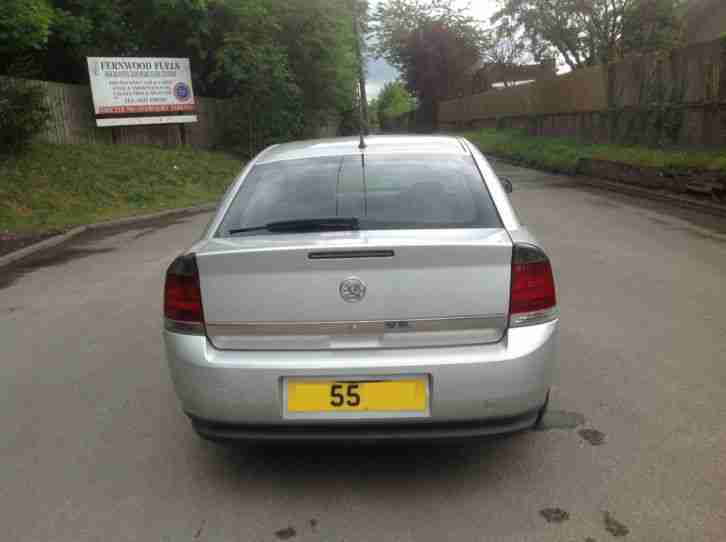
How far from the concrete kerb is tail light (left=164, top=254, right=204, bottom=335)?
700 centimetres

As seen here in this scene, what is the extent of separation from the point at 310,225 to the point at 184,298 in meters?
0.64

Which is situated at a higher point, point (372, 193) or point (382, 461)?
point (372, 193)

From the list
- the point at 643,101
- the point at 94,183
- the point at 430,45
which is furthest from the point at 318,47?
A: the point at 430,45

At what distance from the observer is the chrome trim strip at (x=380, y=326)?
298 cm

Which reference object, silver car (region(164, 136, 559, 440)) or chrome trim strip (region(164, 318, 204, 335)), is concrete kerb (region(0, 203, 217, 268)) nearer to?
chrome trim strip (region(164, 318, 204, 335))

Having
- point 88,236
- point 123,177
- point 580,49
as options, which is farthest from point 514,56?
point 88,236

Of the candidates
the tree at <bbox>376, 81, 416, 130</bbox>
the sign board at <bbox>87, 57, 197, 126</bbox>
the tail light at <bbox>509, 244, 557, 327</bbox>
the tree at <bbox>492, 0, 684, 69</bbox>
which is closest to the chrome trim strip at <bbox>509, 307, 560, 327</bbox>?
the tail light at <bbox>509, 244, 557, 327</bbox>

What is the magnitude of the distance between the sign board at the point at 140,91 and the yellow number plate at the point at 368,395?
61.0 ft

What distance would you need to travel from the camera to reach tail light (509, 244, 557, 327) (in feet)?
9.93

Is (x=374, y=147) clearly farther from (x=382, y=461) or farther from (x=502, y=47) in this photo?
(x=502, y=47)

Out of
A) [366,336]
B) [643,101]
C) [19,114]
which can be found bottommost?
[366,336]

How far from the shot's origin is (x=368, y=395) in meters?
2.96

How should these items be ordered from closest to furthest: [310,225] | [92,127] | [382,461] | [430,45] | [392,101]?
[310,225], [382,461], [92,127], [430,45], [392,101]

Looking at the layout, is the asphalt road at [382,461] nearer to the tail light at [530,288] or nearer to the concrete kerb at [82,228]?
the tail light at [530,288]
